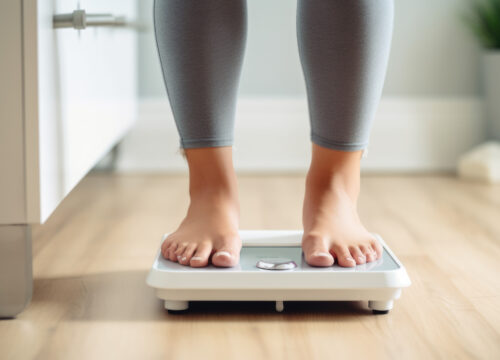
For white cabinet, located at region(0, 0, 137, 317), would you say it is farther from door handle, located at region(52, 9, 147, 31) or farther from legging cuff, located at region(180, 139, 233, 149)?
legging cuff, located at region(180, 139, 233, 149)

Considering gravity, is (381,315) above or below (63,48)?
below

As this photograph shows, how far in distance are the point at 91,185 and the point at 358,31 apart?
113cm

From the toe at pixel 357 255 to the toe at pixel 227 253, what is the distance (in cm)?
15

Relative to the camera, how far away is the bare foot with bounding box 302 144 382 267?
0.94 metres

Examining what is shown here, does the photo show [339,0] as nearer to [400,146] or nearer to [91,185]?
[91,185]

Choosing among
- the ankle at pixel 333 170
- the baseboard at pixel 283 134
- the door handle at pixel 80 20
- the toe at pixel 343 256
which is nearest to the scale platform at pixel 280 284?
the toe at pixel 343 256

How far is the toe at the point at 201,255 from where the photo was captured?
3.00ft

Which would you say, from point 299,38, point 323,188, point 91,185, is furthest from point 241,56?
point 91,185

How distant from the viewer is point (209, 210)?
1006 mm

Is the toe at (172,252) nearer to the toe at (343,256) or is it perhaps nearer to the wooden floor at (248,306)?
the wooden floor at (248,306)

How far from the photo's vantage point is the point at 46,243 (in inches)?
51.1

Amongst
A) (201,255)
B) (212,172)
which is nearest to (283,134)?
(212,172)

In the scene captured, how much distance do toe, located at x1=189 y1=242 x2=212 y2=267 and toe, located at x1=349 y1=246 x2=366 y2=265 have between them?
191 millimetres

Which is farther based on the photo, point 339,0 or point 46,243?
point 46,243
